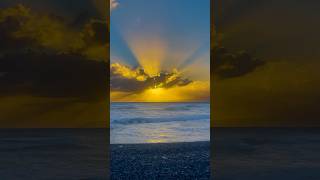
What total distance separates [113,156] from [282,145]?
351 centimetres

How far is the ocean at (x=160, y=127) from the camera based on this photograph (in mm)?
10164

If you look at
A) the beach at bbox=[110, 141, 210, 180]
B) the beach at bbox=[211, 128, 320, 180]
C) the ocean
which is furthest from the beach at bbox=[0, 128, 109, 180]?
the beach at bbox=[211, 128, 320, 180]

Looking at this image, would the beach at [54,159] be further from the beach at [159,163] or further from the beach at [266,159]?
the beach at [266,159]

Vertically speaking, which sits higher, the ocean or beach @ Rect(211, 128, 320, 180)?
the ocean

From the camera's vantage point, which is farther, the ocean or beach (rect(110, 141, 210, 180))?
the ocean

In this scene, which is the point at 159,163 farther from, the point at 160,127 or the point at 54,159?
the point at 160,127

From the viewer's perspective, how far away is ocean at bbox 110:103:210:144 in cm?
1016

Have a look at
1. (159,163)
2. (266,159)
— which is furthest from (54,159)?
(266,159)

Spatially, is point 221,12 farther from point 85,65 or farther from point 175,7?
point 175,7

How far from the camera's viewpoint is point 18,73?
12.8m

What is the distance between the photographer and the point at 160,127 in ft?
48.9

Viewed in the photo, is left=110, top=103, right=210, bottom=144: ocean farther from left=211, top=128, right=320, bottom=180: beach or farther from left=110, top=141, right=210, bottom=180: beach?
left=110, top=141, right=210, bottom=180: beach

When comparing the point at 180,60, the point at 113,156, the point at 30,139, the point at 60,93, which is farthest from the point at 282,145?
the point at 180,60

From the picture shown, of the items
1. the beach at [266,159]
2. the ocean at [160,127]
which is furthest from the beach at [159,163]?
the ocean at [160,127]
